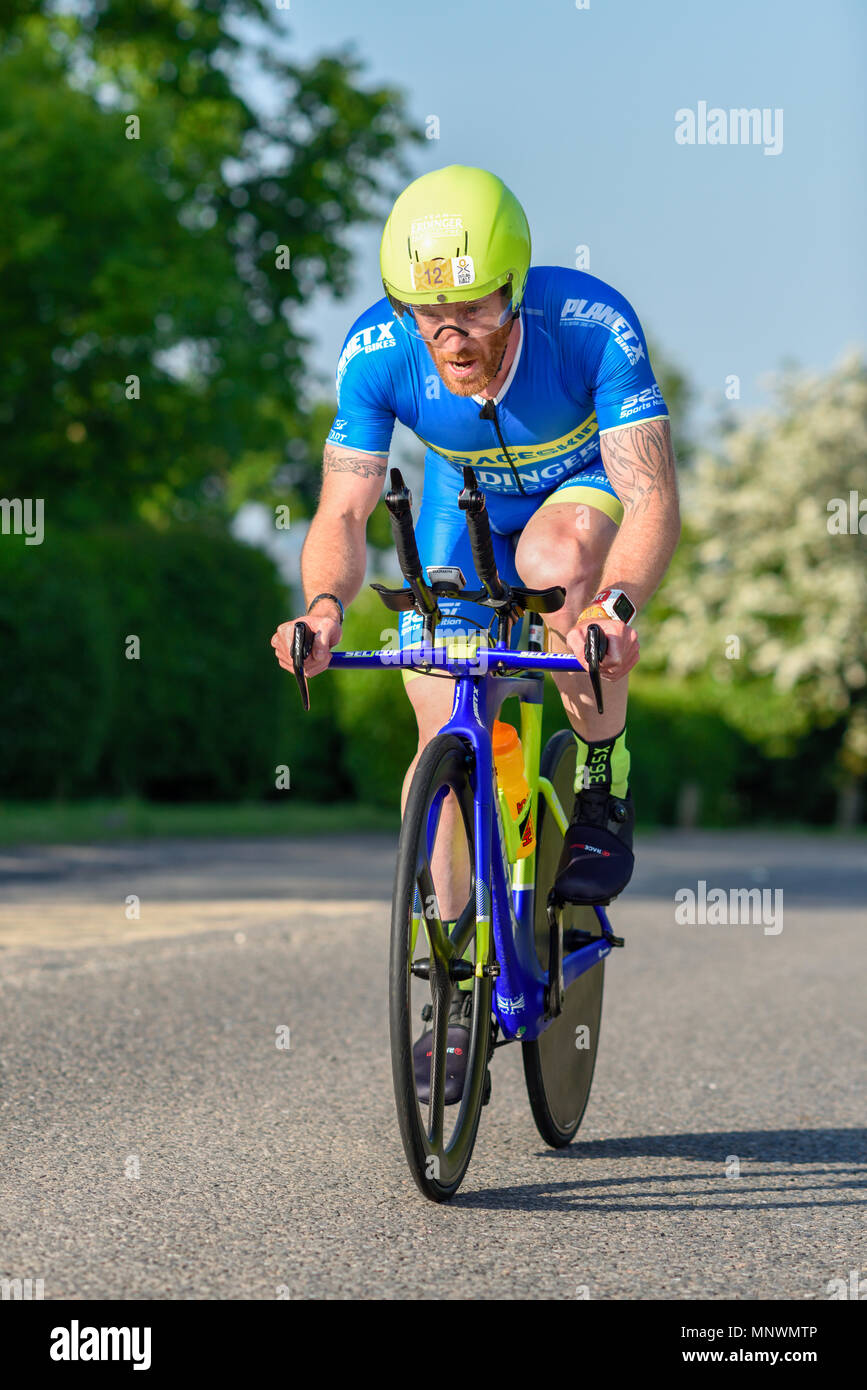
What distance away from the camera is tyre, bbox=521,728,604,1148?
4.15 meters

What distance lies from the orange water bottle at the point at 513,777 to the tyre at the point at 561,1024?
11 centimetres

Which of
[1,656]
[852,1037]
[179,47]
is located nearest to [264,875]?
[1,656]

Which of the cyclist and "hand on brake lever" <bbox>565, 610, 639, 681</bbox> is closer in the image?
"hand on brake lever" <bbox>565, 610, 639, 681</bbox>

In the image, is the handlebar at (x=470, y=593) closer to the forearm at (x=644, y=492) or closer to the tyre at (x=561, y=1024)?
the forearm at (x=644, y=492)

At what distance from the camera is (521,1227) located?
353cm

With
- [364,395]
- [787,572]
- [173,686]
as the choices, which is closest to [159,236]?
[173,686]

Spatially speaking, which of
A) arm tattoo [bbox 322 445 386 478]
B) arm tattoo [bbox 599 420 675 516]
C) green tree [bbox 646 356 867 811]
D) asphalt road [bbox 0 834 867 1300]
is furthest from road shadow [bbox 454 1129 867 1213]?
green tree [bbox 646 356 867 811]

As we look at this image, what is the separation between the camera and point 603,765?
4289mm

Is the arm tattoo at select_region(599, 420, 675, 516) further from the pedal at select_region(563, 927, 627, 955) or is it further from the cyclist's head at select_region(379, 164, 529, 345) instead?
the pedal at select_region(563, 927, 627, 955)

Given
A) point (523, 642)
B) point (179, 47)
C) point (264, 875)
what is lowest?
point (264, 875)

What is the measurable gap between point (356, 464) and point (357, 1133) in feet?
5.61

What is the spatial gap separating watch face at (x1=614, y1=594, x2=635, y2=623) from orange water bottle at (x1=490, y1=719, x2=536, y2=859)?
0.52 metres

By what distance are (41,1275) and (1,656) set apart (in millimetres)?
12950
